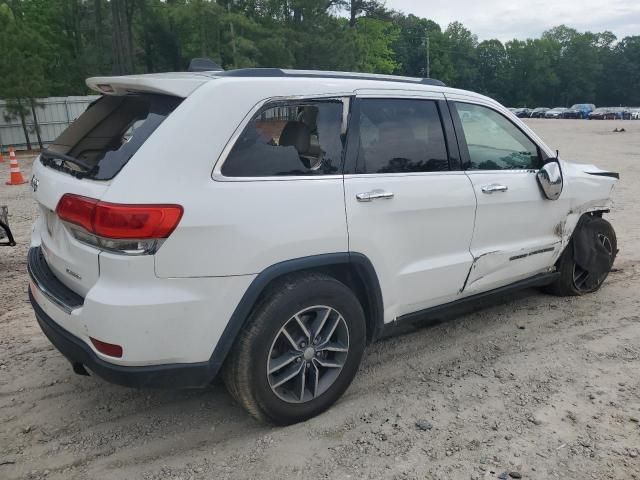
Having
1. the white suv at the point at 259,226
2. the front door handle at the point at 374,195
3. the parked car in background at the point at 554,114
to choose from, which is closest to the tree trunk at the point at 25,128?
the white suv at the point at 259,226

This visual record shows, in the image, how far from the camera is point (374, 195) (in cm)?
307

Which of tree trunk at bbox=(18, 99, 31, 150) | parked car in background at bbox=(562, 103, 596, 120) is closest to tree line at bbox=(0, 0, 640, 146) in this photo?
tree trunk at bbox=(18, 99, 31, 150)

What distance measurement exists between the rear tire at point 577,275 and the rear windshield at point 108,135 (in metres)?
3.63

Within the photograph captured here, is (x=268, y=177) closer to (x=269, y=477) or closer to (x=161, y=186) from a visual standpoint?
(x=161, y=186)

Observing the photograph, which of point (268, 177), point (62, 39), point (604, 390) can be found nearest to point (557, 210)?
point (604, 390)

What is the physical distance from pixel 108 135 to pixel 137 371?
122cm

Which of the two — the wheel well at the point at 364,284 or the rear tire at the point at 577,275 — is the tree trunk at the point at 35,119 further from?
the wheel well at the point at 364,284

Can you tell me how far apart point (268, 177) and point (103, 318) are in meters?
1.02

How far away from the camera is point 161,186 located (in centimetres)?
247

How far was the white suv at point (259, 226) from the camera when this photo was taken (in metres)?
2.47

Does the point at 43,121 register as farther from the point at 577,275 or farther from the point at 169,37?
the point at 577,275

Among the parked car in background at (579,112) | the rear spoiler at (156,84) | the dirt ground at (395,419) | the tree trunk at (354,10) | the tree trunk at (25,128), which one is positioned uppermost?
the tree trunk at (354,10)

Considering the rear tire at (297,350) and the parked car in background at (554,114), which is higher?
the rear tire at (297,350)

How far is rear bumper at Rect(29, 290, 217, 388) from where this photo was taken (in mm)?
2534
